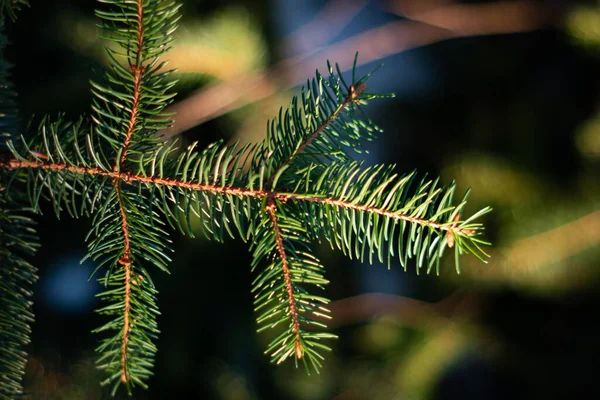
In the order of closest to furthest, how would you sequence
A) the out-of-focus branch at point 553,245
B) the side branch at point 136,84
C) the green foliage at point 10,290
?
the side branch at point 136,84 → the green foliage at point 10,290 → the out-of-focus branch at point 553,245

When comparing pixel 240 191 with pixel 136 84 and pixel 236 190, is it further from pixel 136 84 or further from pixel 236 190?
pixel 136 84

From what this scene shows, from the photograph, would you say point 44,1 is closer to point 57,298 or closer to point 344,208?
point 57,298

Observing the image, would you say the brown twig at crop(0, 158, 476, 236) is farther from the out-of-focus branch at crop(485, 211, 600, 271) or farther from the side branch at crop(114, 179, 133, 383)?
the out-of-focus branch at crop(485, 211, 600, 271)

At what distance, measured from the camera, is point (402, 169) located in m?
1.33

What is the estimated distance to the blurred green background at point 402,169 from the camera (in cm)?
101

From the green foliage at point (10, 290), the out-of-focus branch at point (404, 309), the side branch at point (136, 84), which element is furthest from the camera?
the out-of-focus branch at point (404, 309)

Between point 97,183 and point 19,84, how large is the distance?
757 mm

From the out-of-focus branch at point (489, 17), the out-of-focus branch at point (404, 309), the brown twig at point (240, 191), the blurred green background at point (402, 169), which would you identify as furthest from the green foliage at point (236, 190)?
the out-of-focus branch at point (489, 17)

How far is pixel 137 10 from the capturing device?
0.37 meters

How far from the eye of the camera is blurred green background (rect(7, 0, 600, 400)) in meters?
1.01

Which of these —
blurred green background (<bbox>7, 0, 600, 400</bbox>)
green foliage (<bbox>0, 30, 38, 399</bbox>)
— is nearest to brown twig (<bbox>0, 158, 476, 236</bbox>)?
green foliage (<bbox>0, 30, 38, 399</bbox>)

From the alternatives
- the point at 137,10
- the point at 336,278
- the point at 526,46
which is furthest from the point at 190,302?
the point at 526,46

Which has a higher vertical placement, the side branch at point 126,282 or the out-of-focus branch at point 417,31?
the out-of-focus branch at point 417,31

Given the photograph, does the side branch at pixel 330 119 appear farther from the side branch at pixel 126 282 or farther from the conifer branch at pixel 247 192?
the side branch at pixel 126 282
